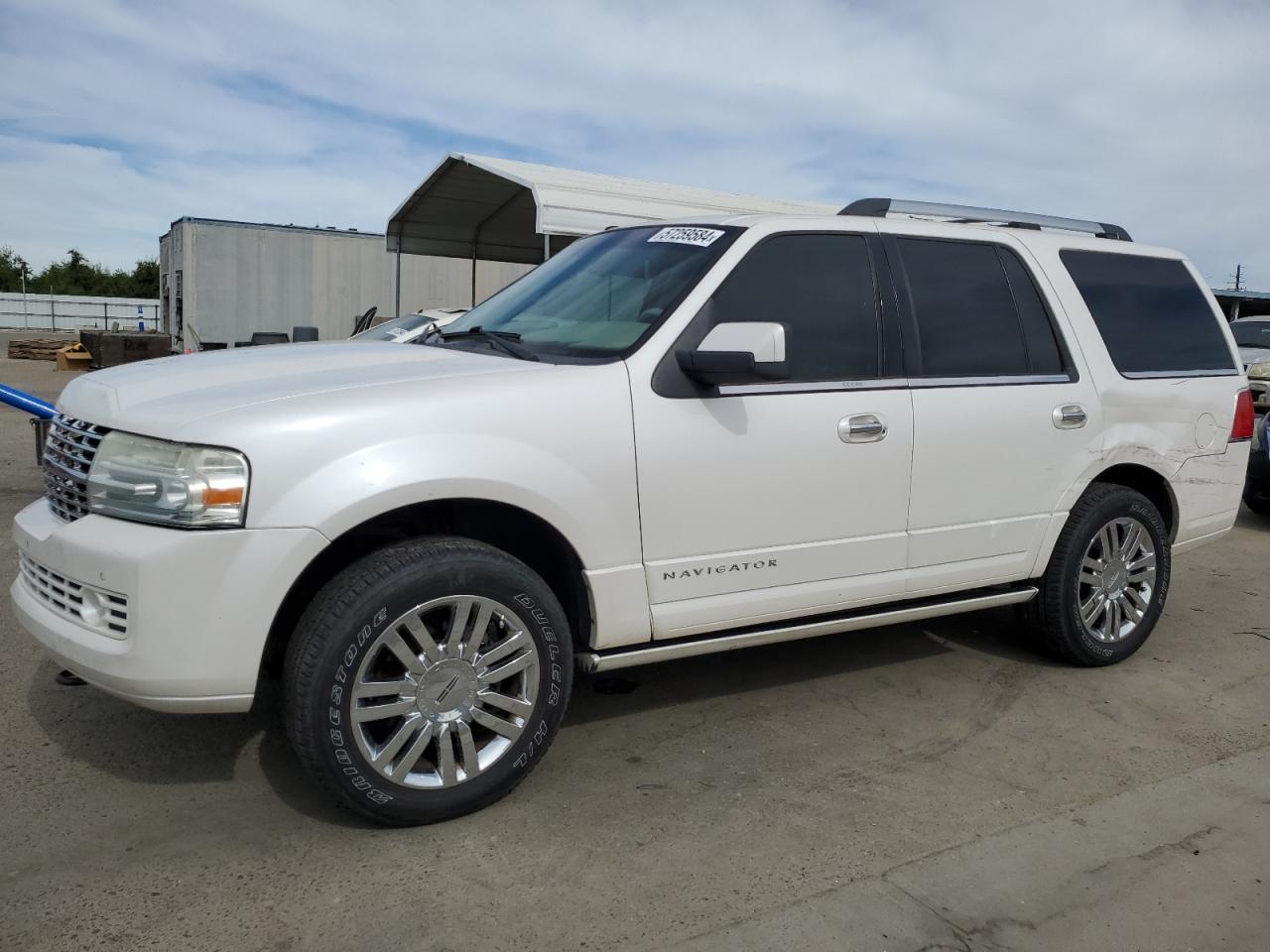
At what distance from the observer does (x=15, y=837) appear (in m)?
3.01

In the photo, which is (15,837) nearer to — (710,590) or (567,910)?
(567,910)

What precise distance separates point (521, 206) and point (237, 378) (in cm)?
1471

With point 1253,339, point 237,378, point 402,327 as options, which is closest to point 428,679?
point 237,378

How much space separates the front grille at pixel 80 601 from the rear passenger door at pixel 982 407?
2.70 m

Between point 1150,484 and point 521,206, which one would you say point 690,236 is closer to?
point 1150,484

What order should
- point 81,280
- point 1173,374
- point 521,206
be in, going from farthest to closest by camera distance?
point 81,280 → point 521,206 → point 1173,374

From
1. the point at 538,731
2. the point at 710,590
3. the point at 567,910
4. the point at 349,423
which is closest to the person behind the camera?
the point at 567,910

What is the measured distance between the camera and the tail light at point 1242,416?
513 centimetres

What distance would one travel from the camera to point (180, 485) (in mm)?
2789

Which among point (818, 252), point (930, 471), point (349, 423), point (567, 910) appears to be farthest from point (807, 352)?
point (567, 910)

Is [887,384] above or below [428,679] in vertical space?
above

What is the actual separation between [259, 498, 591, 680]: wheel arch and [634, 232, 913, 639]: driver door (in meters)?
0.26

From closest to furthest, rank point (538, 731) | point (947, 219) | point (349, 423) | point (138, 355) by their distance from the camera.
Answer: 1. point (349, 423)
2. point (538, 731)
3. point (947, 219)
4. point (138, 355)

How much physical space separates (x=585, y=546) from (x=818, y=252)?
4.96 ft
